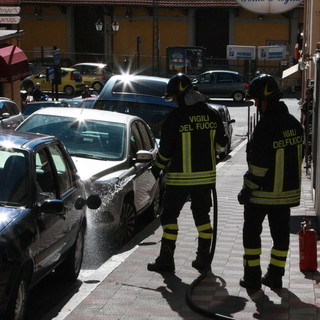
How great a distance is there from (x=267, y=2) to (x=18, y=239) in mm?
8854

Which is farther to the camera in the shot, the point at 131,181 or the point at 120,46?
the point at 120,46

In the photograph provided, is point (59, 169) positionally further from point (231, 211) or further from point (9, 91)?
point (9, 91)

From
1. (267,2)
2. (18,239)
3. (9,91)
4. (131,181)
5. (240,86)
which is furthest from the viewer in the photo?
(240,86)

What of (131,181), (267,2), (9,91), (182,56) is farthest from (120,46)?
→ (131,181)

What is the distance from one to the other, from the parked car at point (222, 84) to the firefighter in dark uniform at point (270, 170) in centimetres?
3627

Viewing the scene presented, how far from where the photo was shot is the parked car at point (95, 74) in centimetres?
4772

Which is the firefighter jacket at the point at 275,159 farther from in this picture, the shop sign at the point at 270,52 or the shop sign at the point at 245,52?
the shop sign at the point at 270,52

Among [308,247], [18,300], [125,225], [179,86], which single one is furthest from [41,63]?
[18,300]

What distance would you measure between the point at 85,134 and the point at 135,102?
5.54 meters

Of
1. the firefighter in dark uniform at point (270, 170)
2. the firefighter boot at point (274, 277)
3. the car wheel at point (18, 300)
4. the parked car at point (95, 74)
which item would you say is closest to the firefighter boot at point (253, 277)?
the firefighter in dark uniform at point (270, 170)

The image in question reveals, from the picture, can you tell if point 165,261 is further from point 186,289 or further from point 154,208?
point 154,208

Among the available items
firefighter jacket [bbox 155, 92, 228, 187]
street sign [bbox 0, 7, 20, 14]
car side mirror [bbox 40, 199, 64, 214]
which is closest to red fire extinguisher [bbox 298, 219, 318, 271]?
firefighter jacket [bbox 155, 92, 228, 187]

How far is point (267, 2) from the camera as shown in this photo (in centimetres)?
1423

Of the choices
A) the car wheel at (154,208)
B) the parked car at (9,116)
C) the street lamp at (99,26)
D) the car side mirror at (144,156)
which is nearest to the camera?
the car side mirror at (144,156)
